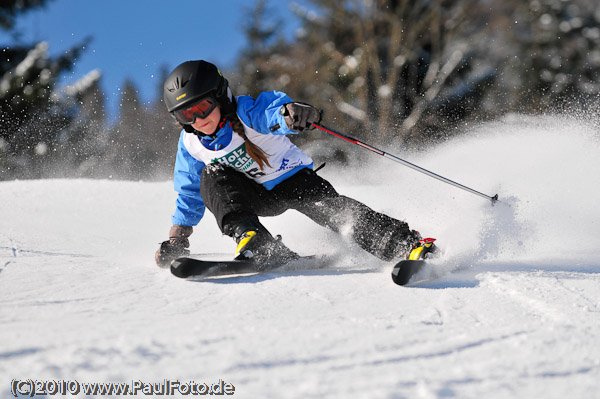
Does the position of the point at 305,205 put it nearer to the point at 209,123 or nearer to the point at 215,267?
the point at 209,123

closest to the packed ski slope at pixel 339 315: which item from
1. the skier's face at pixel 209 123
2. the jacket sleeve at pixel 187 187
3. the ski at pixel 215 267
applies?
the ski at pixel 215 267

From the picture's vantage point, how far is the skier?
2404mm

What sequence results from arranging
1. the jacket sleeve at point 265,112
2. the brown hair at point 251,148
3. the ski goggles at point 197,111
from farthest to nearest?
the brown hair at point 251,148 → the ski goggles at point 197,111 → the jacket sleeve at point 265,112

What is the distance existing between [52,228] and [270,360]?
3177mm

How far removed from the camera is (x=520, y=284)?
2.01 meters

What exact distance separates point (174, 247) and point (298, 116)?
0.98 meters

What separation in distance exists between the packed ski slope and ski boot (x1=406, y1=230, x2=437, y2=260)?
70 millimetres

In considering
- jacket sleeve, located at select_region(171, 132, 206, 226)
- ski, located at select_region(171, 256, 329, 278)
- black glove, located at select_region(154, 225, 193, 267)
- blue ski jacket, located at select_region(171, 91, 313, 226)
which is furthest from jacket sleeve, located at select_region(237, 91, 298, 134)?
black glove, located at select_region(154, 225, 193, 267)

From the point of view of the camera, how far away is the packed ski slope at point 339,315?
1.14 meters

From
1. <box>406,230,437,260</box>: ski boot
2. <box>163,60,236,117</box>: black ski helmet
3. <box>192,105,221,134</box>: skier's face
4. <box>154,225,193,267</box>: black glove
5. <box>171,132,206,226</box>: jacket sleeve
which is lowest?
<box>406,230,437,260</box>: ski boot

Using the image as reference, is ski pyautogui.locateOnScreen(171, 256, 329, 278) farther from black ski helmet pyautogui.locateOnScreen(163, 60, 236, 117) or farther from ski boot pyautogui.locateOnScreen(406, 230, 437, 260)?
black ski helmet pyautogui.locateOnScreen(163, 60, 236, 117)

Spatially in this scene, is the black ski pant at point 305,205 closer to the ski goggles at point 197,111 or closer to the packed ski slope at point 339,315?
the packed ski slope at point 339,315

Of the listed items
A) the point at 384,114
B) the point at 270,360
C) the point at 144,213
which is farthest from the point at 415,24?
the point at 270,360

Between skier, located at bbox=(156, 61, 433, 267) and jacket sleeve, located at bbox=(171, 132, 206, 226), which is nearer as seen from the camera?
skier, located at bbox=(156, 61, 433, 267)
